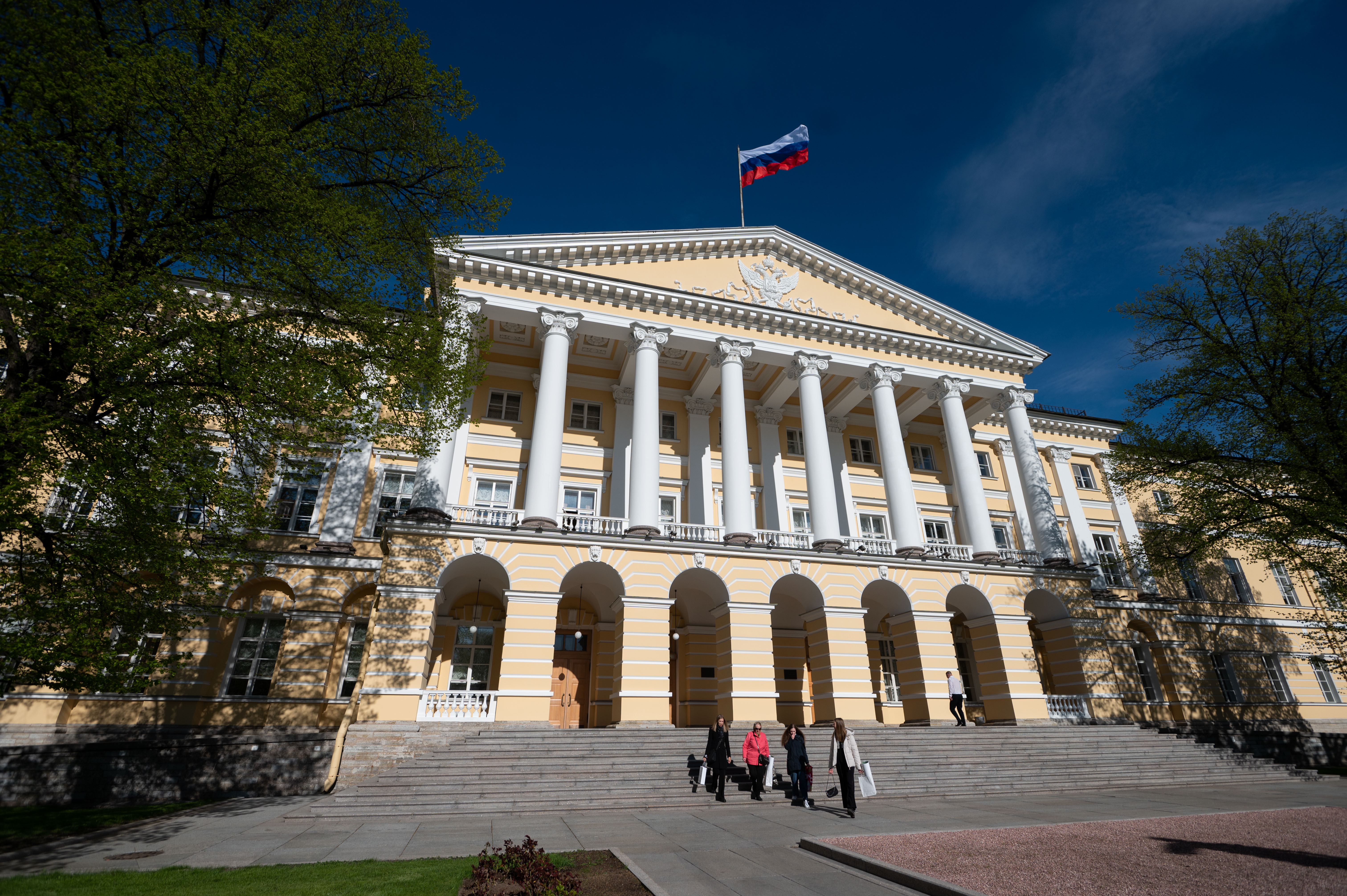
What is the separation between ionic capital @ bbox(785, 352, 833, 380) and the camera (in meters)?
28.0

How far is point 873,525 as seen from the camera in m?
31.3

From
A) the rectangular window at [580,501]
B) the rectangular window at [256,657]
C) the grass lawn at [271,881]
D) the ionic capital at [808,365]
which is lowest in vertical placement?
the grass lawn at [271,881]

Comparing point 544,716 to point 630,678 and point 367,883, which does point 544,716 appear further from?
point 367,883

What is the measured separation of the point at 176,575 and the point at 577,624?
14.4 m

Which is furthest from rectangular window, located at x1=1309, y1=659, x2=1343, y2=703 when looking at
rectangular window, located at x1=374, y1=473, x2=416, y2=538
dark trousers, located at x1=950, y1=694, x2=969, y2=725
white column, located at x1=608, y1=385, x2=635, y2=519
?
rectangular window, located at x1=374, y1=473, x2=416, y2=538

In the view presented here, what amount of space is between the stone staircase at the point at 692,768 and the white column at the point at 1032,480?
7.59m

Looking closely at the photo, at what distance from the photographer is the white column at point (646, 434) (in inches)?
911

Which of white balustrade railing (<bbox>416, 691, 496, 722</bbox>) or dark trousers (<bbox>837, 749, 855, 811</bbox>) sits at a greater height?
white balustrade railing (<bbox>416, 691, 496, 722</bbox>)

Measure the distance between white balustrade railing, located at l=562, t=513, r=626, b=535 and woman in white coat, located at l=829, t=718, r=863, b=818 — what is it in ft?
36.1

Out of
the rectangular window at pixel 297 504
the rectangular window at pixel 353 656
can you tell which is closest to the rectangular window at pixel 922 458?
the rectangular window at pixel 353 656

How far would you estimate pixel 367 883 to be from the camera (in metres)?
7.37

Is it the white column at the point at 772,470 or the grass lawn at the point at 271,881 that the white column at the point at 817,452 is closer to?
the white column at the point at 772,470

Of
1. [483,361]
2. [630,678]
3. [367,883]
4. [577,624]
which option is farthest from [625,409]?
[367,883]

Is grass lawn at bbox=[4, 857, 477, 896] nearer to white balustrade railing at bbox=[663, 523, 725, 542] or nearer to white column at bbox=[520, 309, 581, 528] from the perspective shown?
white column at bbox=[520, 309, 581, 528]
